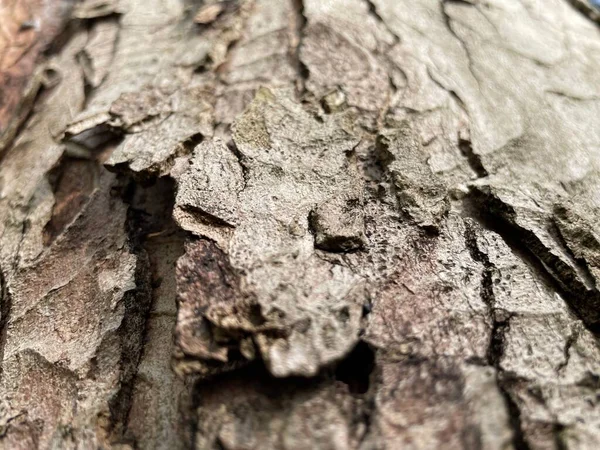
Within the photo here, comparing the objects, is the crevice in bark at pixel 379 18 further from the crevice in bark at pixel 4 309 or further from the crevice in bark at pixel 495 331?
the crevice in bark at pixel 4 309

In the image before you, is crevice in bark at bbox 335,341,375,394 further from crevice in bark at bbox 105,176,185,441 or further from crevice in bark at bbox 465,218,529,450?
crevice in bark at bbox 105,176,185,441

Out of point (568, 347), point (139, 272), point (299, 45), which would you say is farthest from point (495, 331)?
point (299, 45)

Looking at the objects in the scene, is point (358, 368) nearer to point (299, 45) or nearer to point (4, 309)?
point (4, 309)

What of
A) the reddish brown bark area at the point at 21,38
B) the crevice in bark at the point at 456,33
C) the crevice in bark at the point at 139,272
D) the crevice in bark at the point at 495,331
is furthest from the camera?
the reddish brown bark area at the point at 21,38

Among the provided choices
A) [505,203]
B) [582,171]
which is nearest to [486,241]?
[505,203]

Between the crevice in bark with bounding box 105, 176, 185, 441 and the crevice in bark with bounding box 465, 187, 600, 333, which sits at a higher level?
the crevice in bark with bounding box 465, 187, 600, 333

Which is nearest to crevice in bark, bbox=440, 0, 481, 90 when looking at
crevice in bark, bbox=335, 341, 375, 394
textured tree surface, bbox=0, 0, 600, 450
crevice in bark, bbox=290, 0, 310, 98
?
textured tree surface, bbox=0, 0, 600, 450

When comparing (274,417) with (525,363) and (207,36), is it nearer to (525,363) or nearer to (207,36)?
(525,363)

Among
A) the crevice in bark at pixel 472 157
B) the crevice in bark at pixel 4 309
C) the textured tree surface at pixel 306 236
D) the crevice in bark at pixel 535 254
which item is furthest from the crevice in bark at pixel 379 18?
the crevice in bark at pixel 4 309

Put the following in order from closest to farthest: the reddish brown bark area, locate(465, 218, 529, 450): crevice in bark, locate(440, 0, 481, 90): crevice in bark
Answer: locate(465, 218, 529, 450): crevice in bark < locate(440, 0, 481, 90): crevice in bark < the reddish brown bark area
